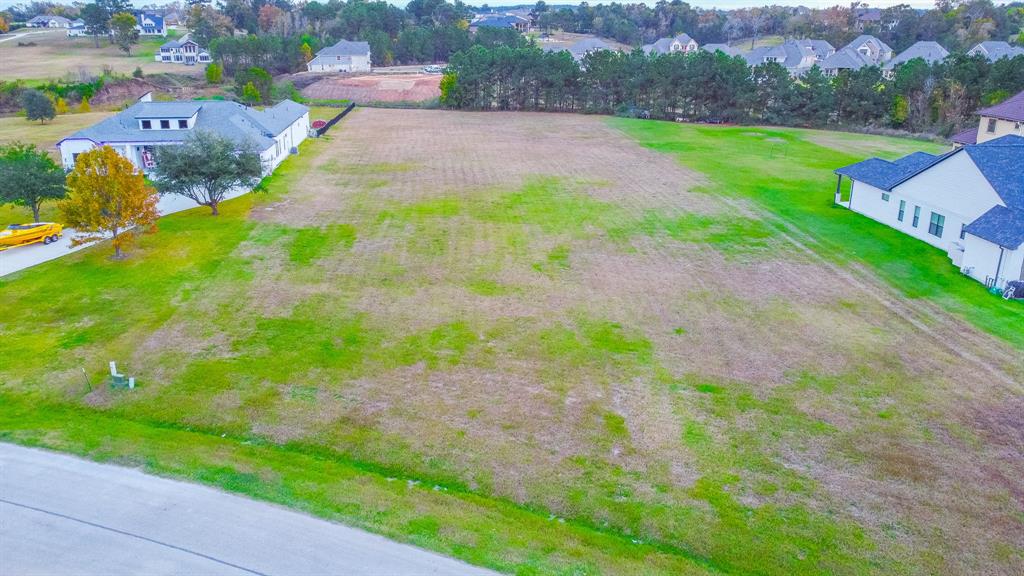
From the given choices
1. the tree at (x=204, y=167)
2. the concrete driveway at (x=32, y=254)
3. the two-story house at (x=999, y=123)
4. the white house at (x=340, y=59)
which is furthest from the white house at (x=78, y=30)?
the two-story house at (x=999, y=123)

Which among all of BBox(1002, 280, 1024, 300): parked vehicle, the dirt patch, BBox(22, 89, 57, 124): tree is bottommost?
BBox(1002, 280, 1024, 300): parked vehicle

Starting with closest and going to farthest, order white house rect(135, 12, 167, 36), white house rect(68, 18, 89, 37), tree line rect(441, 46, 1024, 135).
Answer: tree line rect(441, 46, 1024, 135)
white house rect(68, 18, 89, 37)
white house rect(135, 12, 167, 36)

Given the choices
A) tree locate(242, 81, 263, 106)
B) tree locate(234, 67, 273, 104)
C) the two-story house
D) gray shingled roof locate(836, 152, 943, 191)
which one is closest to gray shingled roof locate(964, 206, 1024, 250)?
gray shingled roof locate(836, 152, 943, 191)

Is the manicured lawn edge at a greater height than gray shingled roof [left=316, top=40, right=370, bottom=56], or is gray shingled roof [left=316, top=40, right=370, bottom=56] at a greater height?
gray shingled roof [left=316, top=40, right=370, bottom=56]

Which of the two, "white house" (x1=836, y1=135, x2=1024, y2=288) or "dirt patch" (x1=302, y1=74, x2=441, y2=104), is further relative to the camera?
"dirt patch" (x1=302, y1=74, x2=441, y2=104)

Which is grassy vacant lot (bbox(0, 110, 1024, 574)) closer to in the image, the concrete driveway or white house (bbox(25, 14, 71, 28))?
the concrete driveway

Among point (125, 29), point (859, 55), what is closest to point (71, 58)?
point (125, 29)

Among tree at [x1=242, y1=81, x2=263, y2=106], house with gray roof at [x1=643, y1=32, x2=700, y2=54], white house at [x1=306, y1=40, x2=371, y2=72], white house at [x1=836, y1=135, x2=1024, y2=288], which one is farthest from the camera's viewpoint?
house with gray roof at [x1=643, y1=32, x2=700, y2=54]
